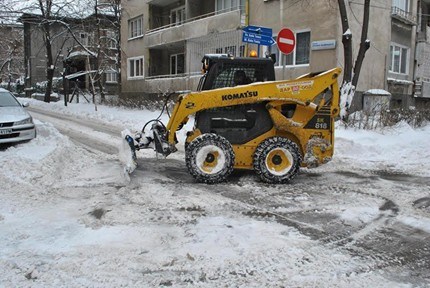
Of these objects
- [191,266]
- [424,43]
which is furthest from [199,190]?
[424,43]

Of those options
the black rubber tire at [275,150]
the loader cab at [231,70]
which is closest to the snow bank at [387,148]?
the black rubber tire at [275,150]

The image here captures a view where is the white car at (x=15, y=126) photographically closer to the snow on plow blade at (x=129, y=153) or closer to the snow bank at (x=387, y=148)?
the snow on plow blade at (x=129, y=153)

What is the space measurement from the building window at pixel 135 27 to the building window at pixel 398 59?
698 inches

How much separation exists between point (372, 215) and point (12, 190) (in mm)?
5264

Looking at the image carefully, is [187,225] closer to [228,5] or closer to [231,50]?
[231,50]

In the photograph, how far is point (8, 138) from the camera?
30.2 feet

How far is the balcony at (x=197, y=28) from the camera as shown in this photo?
20375mm

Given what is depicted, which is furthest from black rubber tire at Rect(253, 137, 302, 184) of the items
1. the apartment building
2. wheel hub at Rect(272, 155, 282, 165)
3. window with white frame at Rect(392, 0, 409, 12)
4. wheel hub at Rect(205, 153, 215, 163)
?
window with white frame at Rect(392, 0, 409, 12)

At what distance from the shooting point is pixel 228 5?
2255cm

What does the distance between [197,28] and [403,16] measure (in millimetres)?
10411

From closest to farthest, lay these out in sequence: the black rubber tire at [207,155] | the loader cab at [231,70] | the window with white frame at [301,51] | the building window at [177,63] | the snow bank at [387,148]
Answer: the black rubber tire at [207,155], the loader cab at [231,70], the snow bank at [387,148], the window with white frame at [301,51], the building window at [177,63]

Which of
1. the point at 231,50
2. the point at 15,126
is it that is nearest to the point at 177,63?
the point at 231,50

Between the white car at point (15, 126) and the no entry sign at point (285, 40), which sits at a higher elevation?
the no entry sign at point (285, 40)

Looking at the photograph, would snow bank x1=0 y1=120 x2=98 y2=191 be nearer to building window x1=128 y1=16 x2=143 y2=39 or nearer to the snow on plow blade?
the snow on plow blade
